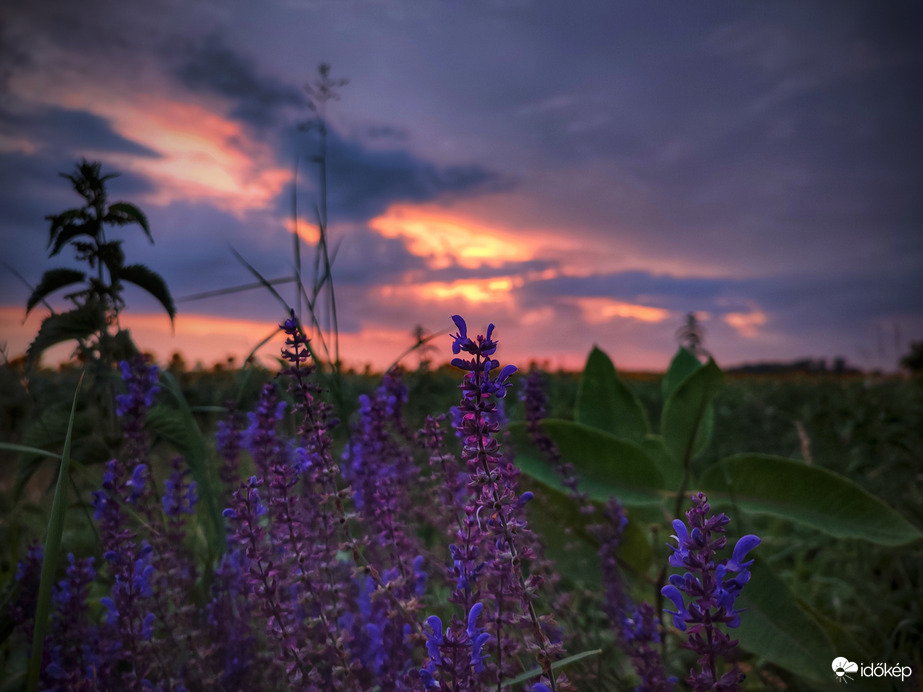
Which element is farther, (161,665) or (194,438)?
(194,438)

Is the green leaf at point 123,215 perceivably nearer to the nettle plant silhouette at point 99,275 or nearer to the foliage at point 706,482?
the nettle plant silhouette at point 99,275

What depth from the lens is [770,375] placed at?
1912 centimetres

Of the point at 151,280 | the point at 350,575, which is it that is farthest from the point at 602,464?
the point at 151,280

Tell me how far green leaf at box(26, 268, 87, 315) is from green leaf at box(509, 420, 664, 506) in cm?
158

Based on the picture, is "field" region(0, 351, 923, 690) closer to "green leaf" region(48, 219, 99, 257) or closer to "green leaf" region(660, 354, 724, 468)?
"green leaf" region(660, 354, 724, 468)

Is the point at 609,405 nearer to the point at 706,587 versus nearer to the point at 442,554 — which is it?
the point at 442,554

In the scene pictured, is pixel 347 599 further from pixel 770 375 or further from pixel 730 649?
pixel 770 375

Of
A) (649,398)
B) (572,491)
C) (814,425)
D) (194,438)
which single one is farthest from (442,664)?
(649,398)

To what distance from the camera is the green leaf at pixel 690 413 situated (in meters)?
2.28

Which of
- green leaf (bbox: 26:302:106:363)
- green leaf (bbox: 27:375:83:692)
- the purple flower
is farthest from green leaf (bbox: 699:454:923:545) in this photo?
green leaf (bbox: 26:302:106:363)

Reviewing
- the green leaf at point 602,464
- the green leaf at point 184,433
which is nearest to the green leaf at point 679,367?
the green leaf at point 602,464

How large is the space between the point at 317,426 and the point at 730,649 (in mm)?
862

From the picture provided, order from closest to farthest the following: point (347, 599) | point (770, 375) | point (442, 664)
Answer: point (442, 664)
point (347, 599)
point (770, 375)

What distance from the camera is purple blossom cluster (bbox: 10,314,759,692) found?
1.08 meters
